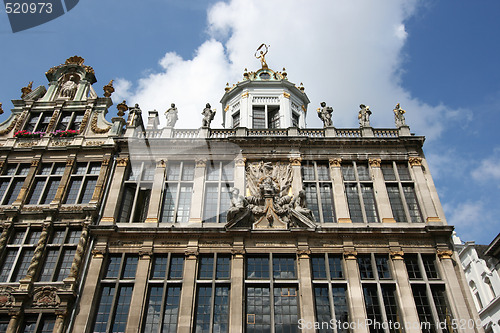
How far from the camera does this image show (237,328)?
15.6m

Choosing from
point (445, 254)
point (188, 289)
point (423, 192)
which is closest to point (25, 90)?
point (188, 289)

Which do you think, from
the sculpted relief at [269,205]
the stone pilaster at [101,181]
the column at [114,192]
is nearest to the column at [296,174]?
the sculpted relief at [269,205]

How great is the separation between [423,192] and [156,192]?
13.7 meters

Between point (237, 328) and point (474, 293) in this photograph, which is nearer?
point (237, 328)

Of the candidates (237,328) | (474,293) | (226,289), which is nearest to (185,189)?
(226,289)

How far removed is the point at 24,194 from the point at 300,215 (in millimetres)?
14143

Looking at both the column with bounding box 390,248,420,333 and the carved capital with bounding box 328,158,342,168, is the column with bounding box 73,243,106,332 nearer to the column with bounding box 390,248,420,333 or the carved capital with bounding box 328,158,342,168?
the carved capital with bounding box 328,158,342,168

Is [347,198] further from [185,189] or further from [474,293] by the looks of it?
[474,293]

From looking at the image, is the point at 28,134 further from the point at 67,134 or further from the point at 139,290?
the point at 139,290

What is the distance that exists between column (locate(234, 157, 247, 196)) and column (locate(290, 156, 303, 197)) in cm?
258

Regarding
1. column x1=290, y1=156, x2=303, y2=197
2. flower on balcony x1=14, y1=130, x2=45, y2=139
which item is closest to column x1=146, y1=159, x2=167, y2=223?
column x1=290, y1=156, x2=303, y2=197

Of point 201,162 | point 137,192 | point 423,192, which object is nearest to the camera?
point 423,192

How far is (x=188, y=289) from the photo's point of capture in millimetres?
16734

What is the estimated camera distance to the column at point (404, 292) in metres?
15.9
